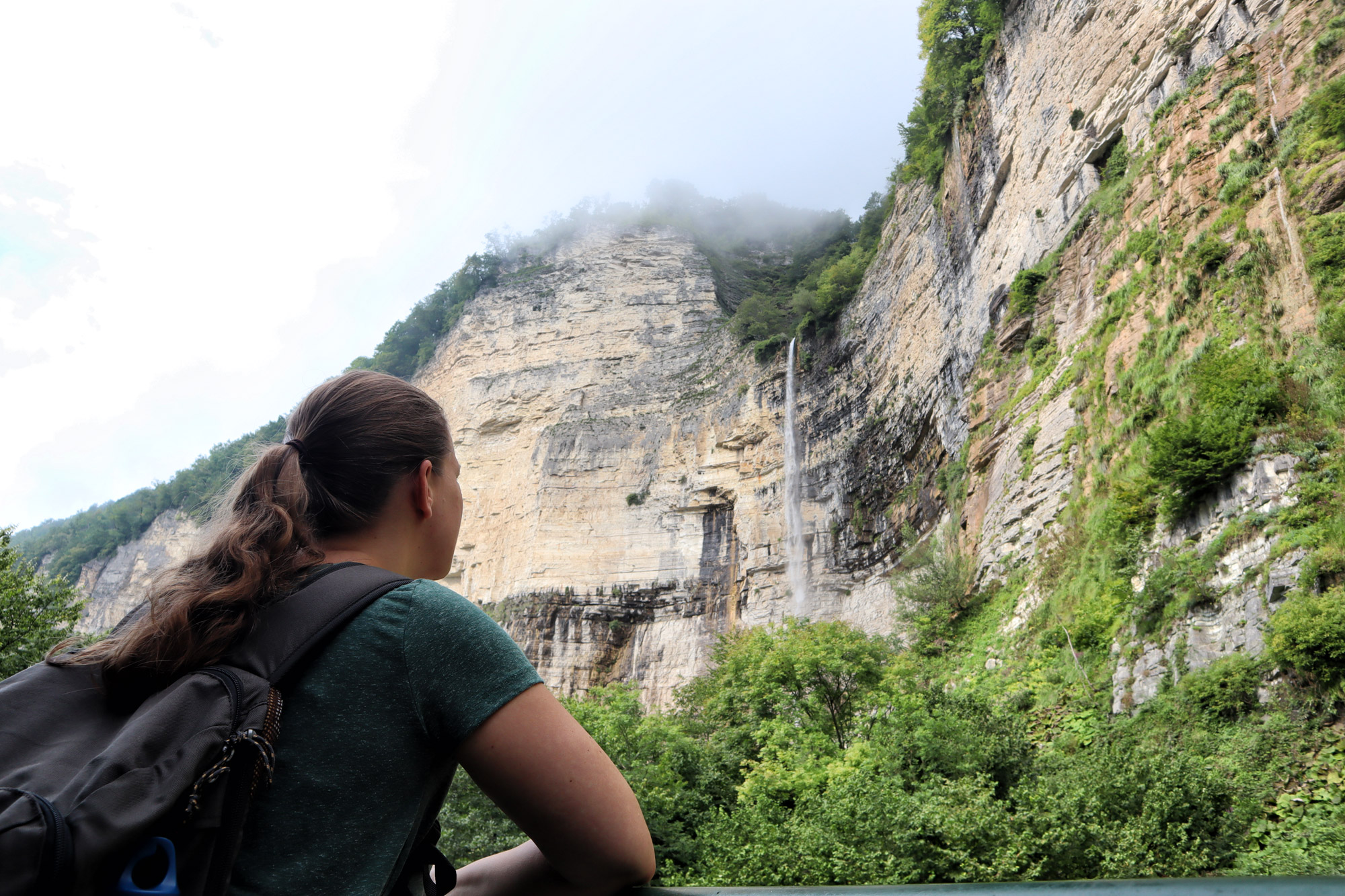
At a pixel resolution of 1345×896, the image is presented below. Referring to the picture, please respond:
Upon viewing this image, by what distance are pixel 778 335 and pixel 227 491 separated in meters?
35.6

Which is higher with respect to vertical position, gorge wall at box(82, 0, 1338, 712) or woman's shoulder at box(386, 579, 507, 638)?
gorge wall at box(82, 0, 1338, 712)

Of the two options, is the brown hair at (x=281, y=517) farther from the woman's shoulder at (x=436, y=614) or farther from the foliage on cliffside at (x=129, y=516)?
the foliage on cliffside at (x=129, y=516)

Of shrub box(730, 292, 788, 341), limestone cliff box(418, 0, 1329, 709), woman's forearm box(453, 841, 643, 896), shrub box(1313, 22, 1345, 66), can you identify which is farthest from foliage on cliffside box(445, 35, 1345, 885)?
shrub box(730, 292, 788, 341)

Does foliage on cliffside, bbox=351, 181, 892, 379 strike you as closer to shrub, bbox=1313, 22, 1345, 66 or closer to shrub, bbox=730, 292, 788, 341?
shrub, bbox=730, 292, 788, 341

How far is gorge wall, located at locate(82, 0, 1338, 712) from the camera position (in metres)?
13.1

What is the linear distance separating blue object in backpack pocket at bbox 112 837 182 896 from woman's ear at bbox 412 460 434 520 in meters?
0.83

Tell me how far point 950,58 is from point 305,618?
29433 mm

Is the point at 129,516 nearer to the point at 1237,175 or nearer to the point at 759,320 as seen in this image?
the point at 759,320

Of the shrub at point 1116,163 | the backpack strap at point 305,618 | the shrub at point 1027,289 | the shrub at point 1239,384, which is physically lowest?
the backpack strap at point 305,618

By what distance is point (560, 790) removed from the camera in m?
1.20

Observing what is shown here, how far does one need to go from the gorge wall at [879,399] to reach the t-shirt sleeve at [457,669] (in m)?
9.47

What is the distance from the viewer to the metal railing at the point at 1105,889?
765 millimetres

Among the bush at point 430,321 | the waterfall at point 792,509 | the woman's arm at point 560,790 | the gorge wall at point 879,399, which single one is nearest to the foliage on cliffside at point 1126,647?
the gorge wall at point 879,399

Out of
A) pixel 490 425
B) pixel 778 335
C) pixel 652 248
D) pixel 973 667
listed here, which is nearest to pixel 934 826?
pixel 973 667
